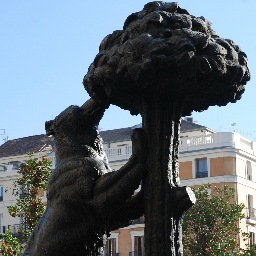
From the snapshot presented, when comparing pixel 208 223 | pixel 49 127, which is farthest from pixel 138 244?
pixel 49 127

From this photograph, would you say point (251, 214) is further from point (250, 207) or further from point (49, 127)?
point (49, 127)

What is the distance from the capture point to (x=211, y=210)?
1497 inches

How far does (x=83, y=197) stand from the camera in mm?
6738

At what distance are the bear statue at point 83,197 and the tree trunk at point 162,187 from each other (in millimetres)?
98

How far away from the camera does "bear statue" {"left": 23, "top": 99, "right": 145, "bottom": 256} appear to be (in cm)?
664

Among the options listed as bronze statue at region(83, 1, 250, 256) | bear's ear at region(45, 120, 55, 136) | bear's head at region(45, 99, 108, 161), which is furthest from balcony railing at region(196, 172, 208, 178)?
bronze statue at region(83, 1, 250, 256)

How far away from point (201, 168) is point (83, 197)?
47315 millimetres

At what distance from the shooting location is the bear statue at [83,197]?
6.64 metres

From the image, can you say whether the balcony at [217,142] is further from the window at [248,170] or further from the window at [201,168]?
the window at [201,168]

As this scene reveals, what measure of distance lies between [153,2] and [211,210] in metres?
31.6

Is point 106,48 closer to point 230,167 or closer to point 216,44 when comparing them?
point 216,44

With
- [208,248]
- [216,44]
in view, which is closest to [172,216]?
[216,44]

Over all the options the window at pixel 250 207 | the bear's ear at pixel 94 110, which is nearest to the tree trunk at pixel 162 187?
the bear's ear at pixel 94 110

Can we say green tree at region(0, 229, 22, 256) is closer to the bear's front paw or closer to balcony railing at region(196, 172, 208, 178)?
the bear's front paw
